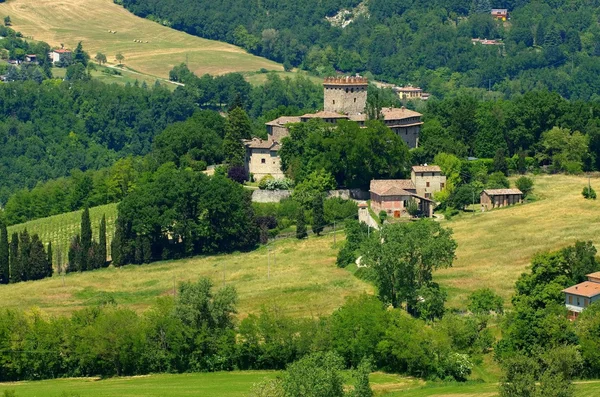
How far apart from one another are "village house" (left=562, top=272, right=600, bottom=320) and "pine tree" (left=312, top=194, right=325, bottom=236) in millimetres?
33593

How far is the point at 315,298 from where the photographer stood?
10100cm

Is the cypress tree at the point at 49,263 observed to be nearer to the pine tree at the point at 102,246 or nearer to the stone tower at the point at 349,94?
the pine tree at the point at 102,246

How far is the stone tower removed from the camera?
135875 millimetres

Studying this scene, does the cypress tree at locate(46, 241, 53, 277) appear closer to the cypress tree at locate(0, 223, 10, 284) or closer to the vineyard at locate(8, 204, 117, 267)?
the vineyard at locate(8, 204, 117, 267)

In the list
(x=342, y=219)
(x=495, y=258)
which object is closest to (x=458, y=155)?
(x=342, y=219)

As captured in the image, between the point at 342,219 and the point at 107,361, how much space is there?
35227 millimetres

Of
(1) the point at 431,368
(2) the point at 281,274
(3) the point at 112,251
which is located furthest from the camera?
(3) the point at 112,251

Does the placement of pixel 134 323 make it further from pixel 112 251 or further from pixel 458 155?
pixel 458 155

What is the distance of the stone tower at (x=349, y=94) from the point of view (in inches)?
5349

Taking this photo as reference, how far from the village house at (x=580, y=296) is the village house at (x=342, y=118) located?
43489mm

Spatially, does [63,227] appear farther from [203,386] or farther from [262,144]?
[203,386]

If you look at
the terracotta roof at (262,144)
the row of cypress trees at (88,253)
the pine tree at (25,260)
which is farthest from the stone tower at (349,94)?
the pine tree at (25,260)

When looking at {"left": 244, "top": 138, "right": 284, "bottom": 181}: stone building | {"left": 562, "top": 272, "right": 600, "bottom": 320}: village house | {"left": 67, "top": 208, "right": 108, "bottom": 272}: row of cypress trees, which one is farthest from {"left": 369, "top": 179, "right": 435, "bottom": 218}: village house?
{"left": 562, "top": 272, "right": 600, "bottom": 320}: village house

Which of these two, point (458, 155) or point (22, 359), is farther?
point (458, 155)
